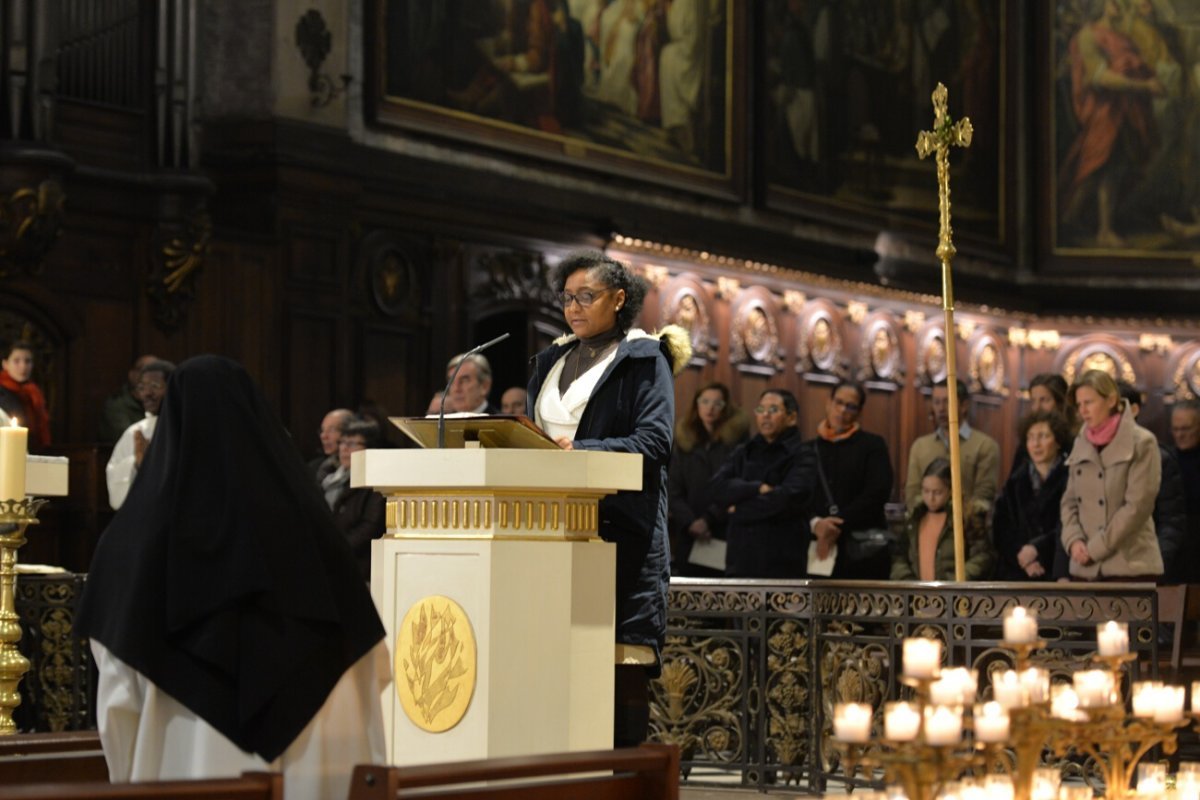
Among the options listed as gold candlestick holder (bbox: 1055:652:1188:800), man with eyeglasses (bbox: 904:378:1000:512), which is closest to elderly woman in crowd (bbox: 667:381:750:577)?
man with eyeglasses (bbox: 904:378:1000:512)

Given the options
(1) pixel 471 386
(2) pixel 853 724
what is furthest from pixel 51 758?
(1) pixel 471 386

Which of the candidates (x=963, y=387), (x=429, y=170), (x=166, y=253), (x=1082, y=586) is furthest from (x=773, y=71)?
A: (x=1082, y=586)

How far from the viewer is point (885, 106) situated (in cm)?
2105

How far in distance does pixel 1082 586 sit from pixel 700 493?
3571 millimetres

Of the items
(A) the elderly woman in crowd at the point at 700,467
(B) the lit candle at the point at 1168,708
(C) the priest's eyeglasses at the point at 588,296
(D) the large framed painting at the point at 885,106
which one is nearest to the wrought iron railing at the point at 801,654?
(A) the elderly woman in crowd at the point at 700,467

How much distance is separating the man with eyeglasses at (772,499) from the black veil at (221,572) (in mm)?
5782

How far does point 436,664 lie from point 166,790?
2301 mm

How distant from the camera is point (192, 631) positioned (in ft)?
13.2

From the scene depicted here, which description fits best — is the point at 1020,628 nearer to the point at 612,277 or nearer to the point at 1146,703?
the point at 1146,703

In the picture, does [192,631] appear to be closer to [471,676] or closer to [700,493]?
[471,676]

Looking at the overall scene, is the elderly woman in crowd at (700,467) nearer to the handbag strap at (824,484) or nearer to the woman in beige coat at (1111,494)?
the handbag strap at (824,484)

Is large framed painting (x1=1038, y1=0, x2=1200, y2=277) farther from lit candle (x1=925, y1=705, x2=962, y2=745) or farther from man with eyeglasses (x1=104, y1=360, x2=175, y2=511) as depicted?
lit candle (x1=925, y1=705, x2=962, y2=745)

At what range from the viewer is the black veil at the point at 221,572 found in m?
3.98

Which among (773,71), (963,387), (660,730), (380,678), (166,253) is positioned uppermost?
(773,71)
